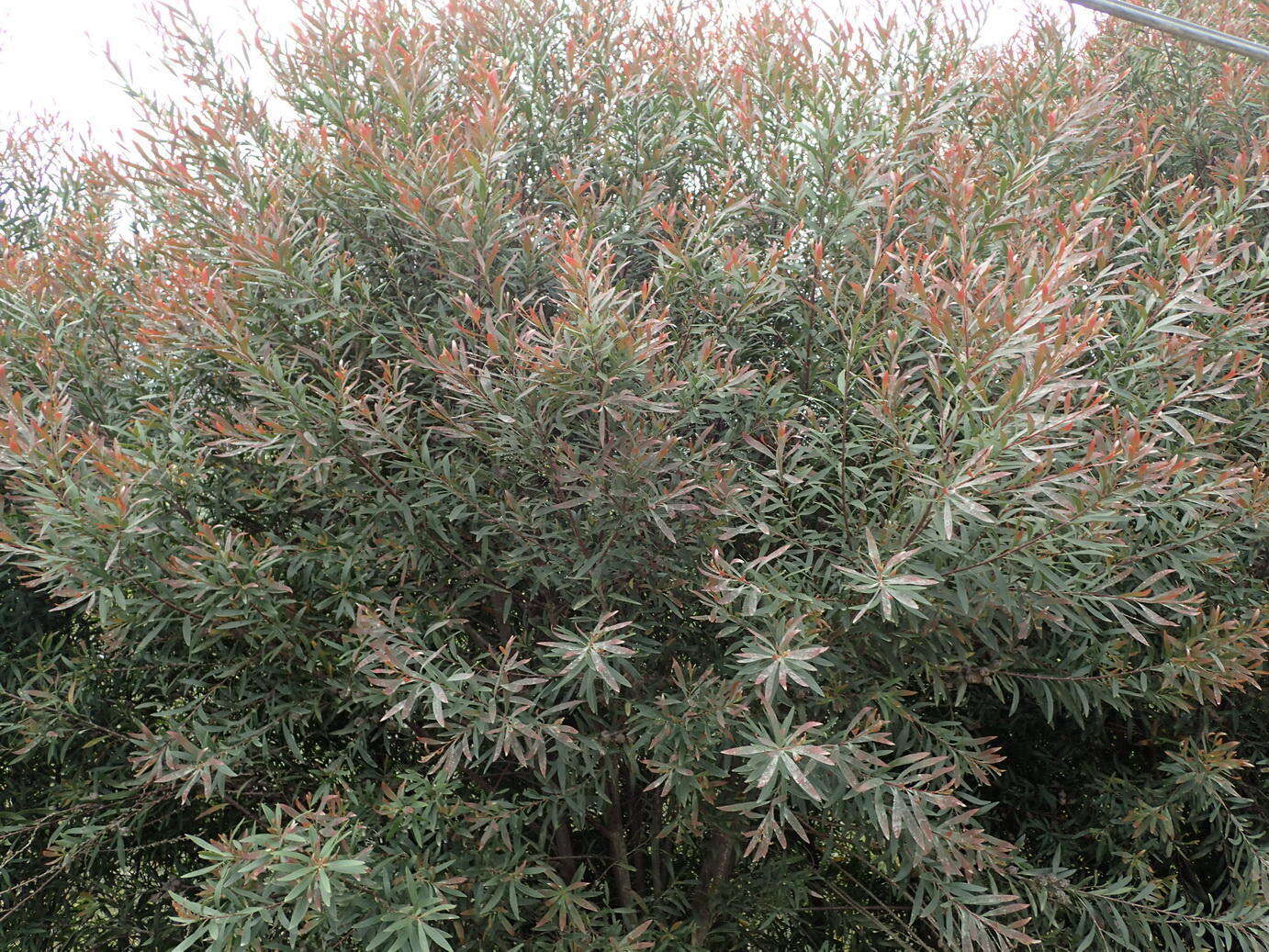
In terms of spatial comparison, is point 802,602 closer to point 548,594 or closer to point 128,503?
point 548,594

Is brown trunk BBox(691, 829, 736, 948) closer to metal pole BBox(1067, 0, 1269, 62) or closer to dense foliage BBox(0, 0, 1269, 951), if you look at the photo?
dense foliage BBox(0, 0, 1269, 951)

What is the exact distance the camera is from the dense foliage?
2.41 meters

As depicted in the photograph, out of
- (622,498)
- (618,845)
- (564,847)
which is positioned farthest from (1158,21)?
(564,847)

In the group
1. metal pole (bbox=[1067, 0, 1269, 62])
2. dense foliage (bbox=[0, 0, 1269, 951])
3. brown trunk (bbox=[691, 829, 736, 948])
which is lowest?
brown trunk (bbox=[691, 829, 736, 948])

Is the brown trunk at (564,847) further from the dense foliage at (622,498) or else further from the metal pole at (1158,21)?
the metal pole at (1158,21)

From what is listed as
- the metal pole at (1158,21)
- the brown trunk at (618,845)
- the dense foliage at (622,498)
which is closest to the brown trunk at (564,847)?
the dense foliage at (622,498)

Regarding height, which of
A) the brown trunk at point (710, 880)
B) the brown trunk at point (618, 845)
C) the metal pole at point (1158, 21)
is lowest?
the brown trunk at point (710, 880)

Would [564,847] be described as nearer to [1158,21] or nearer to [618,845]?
[618,845]

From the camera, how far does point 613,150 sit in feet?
10.6

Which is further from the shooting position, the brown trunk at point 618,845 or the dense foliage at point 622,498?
the brown trunk at point 618,845

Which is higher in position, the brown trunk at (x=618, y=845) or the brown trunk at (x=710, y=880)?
the brown trunk at (x=618, y=845)

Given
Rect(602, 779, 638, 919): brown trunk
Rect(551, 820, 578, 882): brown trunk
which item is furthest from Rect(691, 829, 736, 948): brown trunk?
Rect(551, 820, 578, 882): brown trunk

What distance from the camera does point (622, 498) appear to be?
2.46 meters

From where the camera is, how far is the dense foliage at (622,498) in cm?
241
